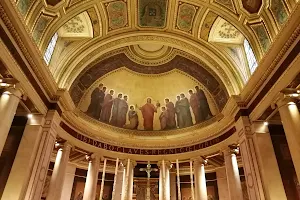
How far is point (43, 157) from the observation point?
1038 cm

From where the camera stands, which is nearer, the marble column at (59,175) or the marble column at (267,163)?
the marble column at (267,163)

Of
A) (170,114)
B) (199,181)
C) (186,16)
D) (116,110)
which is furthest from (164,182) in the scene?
(186,16)

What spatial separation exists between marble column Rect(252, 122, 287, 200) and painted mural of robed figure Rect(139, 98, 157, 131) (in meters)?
8.37

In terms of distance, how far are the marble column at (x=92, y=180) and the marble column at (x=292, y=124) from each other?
1046 cm

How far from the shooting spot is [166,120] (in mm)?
18000

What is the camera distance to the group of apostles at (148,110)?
1667 centimetres

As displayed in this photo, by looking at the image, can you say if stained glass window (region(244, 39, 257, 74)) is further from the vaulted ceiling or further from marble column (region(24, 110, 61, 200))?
marble column (region(24, 110, 61, 200))

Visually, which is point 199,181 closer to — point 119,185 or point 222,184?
point 222,184

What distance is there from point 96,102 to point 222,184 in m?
10.6

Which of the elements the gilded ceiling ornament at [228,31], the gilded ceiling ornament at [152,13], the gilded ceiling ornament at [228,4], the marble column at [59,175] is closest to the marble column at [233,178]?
the gilded ceiling ornament at [228,31]

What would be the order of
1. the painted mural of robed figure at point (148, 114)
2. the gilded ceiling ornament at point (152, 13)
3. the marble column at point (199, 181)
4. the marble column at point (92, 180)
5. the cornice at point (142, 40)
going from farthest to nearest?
the painted mural of robed figure at point (148, 114) → the marble column at point (199, 181) → the marble column at point (92, 180) → the cornice at point (142, 40) → the gilded ceiling ornament at point (152, 13)

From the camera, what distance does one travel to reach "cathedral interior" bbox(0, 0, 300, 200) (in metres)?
9.20

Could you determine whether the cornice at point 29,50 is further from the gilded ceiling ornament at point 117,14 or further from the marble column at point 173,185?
the marble column at point 173,185

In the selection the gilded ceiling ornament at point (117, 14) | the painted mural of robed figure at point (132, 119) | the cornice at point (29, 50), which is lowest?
the cornice at point (29, 50)
